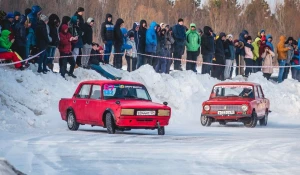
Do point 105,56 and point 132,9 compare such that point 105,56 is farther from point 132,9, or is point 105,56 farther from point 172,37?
point 132,9

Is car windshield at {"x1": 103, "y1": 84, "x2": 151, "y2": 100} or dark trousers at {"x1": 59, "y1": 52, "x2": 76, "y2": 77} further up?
dark trousers at {"x1": 59, "y1": 52, "x2": 76, "y2": 77}

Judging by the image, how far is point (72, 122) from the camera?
958 inches

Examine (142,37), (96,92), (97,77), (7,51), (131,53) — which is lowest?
(96,92)

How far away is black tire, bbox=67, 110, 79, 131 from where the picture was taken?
79.5 feet

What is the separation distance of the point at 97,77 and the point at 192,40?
554 centimetres

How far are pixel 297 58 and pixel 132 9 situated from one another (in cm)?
6403

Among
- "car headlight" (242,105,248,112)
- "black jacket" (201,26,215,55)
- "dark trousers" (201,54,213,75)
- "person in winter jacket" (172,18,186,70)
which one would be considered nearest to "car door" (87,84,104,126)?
"car headlight" (242,105,248,112)

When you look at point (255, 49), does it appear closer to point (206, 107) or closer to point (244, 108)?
point (206, 107)

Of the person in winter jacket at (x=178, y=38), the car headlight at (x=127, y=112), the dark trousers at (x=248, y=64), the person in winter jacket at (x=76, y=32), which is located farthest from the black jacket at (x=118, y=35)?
the car headlight at (x=127, y=112)

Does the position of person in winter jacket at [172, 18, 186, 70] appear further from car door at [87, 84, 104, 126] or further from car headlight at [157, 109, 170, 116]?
car headlight at [157, 109, 170, 116]

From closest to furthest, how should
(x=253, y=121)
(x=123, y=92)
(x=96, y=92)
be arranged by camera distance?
(x=123, y=92) → (x=96, y=92) → (x=253, y=121)

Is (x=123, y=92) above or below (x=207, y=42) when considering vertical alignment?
below

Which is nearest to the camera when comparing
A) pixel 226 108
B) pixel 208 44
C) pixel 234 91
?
pixel 226 108

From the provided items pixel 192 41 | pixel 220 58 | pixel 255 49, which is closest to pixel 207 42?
pixel 192 41
